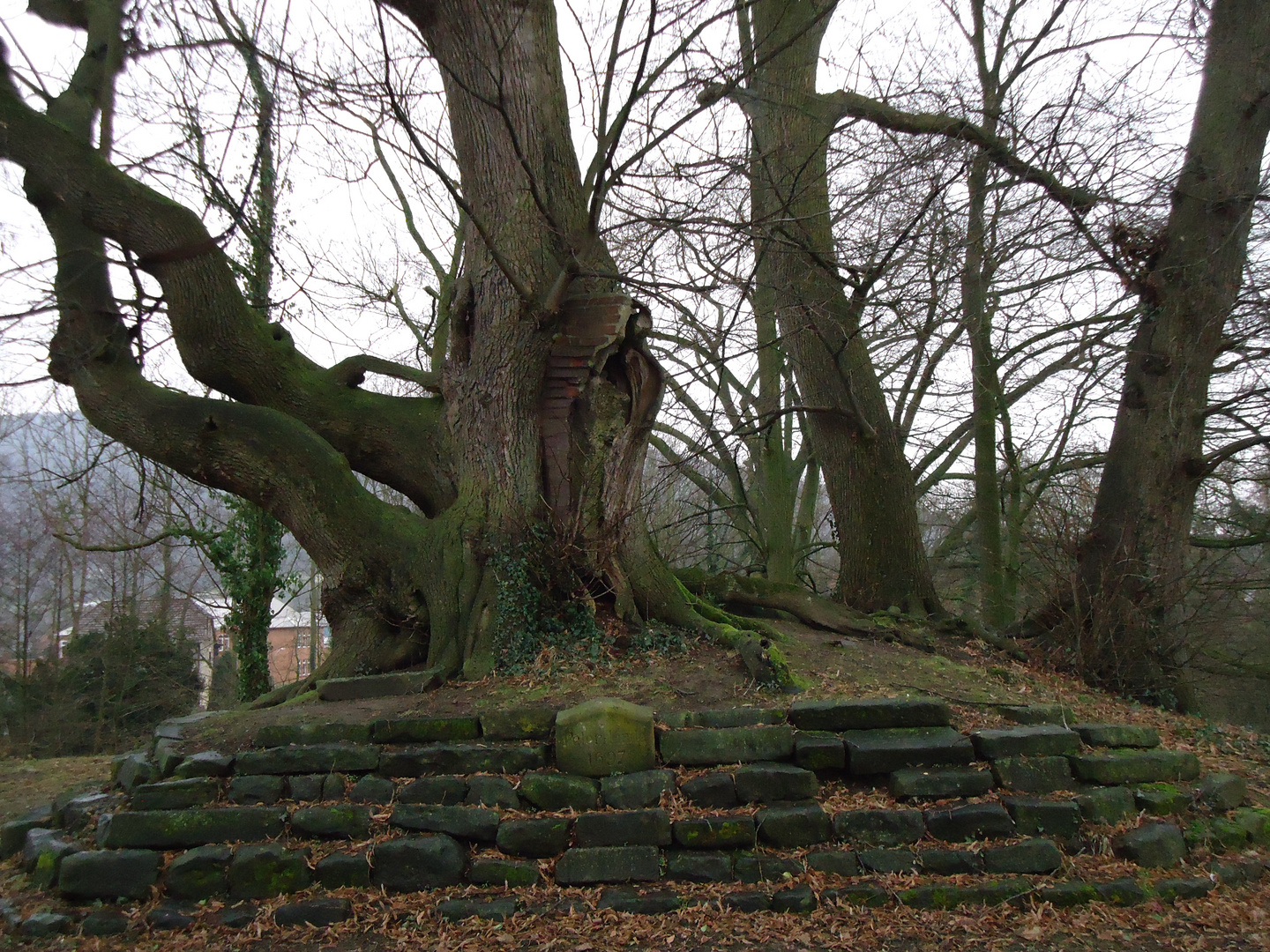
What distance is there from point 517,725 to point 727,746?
48.4 inches

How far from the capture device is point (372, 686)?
5258mm

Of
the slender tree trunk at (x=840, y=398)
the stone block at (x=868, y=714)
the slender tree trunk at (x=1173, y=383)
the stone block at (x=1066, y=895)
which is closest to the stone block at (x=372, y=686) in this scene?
the stone block at (x=868, y=714)

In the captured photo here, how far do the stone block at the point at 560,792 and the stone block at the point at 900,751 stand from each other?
1487 mm

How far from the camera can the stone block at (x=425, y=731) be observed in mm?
4590

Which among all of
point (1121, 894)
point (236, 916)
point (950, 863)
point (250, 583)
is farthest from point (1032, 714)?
point (250, 583)

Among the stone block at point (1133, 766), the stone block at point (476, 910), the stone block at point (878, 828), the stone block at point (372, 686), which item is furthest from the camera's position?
the stone block at point (372, 686)

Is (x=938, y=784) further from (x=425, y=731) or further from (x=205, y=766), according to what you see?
(x=205, y=766)

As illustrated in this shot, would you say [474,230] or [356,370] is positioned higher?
[474,230]

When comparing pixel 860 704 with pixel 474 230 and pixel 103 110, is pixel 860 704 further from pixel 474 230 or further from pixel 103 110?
pixel 103 110

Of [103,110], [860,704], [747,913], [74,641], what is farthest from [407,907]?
[74,641]

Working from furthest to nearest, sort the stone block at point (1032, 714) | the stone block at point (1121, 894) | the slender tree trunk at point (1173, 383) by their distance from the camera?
the slender tree trunk at point (1173, 383), the stone block at point (1032, 714), the stone block at point (1121, 894)

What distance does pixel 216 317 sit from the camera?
619 centimetres

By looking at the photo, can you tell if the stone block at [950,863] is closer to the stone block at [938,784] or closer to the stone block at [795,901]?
the stone block at [938,784]

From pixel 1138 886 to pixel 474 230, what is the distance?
608cm
